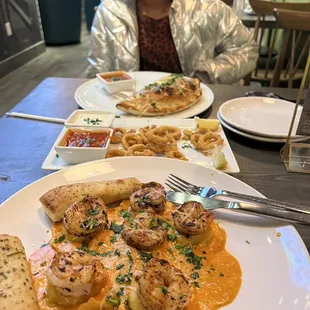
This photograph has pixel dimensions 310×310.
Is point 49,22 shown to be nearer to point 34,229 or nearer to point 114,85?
point 114,85

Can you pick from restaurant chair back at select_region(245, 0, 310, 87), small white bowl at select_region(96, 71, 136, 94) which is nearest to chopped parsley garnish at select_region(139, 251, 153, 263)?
small white bowl at select_region(96, 71, 136, 94)

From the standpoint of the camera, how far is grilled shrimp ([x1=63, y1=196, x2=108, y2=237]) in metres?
1.06

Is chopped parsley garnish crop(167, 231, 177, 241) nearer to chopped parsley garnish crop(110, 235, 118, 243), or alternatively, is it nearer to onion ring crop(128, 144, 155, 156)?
chopped parsley garnish crop(110, 235, 118, 243)

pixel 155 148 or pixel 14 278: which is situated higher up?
pixel 14 278

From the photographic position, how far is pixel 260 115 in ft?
6.23

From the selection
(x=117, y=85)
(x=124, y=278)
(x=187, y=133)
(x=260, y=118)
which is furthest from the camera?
(x=117, y=85)

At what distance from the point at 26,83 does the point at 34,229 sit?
5.19 metres

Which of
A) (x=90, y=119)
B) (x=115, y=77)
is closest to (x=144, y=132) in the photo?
(x=90, y=119)

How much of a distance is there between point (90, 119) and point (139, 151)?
383 millimetres

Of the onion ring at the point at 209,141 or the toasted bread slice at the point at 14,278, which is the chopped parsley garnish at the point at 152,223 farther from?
the onion ring at the point at 209,141

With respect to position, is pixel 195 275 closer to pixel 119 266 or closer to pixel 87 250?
pixel 119 266

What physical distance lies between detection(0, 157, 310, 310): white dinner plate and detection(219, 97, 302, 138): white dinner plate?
20.1 inches

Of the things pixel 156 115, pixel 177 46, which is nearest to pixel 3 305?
pixel 156 115

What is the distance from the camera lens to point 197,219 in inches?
42.6
